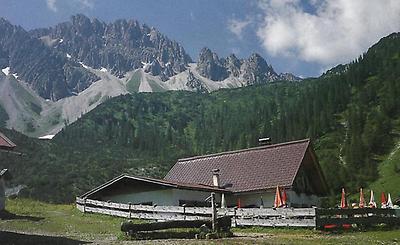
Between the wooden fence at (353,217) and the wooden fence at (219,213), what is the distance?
0.69m

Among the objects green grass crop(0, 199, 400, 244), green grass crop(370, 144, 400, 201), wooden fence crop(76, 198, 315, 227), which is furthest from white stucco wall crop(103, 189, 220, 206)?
green grass crop(370, 144, 400, 201)

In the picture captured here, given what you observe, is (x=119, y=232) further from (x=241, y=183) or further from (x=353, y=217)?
(x=241, y=183)

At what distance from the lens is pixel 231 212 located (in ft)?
119

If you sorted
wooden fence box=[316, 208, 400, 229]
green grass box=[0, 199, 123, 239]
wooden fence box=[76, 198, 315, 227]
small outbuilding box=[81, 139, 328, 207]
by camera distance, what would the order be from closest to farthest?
green grass box=[0, 199, 123, 239]
wooden fence box=[316, 208, 400, 229]
wooden fence box=[76, 198, 315, 227]
small outbuilding box=[81, 139, 328, 207]

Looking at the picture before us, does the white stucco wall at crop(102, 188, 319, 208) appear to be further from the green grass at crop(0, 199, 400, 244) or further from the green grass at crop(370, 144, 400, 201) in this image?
the green grass at crop(370, 144, 400, 201)

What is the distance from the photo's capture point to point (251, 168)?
162ft

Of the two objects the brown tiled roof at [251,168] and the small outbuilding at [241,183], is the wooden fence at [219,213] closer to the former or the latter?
the small outbuilding at [241,183]

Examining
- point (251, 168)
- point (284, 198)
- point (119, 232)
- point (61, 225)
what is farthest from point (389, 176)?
point (119, 232)

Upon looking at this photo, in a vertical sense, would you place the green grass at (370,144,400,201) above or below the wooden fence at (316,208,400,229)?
above

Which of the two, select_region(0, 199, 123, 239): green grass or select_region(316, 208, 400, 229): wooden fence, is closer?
select_region(0, 199, 123, 239): green grass

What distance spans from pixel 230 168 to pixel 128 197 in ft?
34.5

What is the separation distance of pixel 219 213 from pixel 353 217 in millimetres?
8911

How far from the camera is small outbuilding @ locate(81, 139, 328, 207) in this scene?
44.4 m

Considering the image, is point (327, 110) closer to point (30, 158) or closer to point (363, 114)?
point (363, 114)
